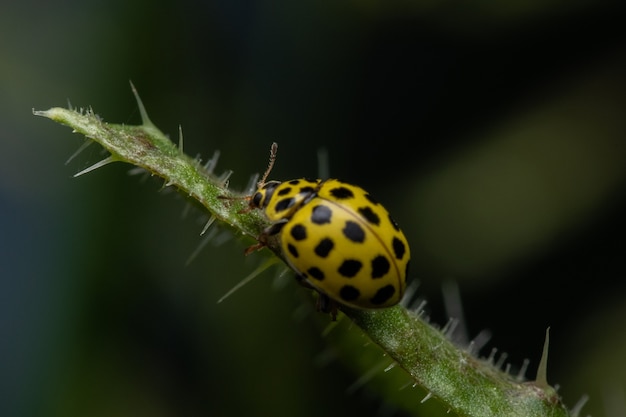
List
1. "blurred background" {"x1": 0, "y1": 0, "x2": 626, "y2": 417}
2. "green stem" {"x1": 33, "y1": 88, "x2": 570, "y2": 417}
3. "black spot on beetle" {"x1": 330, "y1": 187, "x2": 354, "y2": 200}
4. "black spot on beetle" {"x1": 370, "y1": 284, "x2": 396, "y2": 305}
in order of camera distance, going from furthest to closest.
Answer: "blurred background" {"x1": 0, "y1": 0, "x2": 626, "y2": 417}
"black spot on beetle" {"x1": 330, "y1": 187, "x2": 354, "y2": 200}
"black spot on beetle" {"x1": 370, "y1": 284, "x2": 396, "y2": 305}
"green stem" {"x1": 33, "y1": 88, "x2": 570, "y2": 417}

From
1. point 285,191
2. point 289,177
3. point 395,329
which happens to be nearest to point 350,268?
point 395,329

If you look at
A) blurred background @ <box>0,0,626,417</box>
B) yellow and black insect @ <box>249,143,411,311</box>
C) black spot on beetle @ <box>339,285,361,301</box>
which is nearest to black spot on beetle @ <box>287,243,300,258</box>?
yellow and black insect @ <box>249,143,411,311</box>

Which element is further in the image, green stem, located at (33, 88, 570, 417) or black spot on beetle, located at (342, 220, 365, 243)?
black spot on beetle, located at (342, 220, 365, 243)

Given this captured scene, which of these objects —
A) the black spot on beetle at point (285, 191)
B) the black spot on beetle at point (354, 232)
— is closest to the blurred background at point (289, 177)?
the black spot on beetle at point (285, 191)

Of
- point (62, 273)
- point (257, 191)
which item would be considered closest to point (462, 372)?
point (257, 191)

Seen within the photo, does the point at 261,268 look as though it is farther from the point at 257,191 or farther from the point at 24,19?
the point at 24,19

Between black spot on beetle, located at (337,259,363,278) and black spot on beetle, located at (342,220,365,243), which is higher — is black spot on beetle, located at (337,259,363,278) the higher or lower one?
the lower one

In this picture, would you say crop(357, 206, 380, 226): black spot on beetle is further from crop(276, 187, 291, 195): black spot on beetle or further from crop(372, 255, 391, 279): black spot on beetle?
crop(276, 187, 291, 195): black spot on beetle
